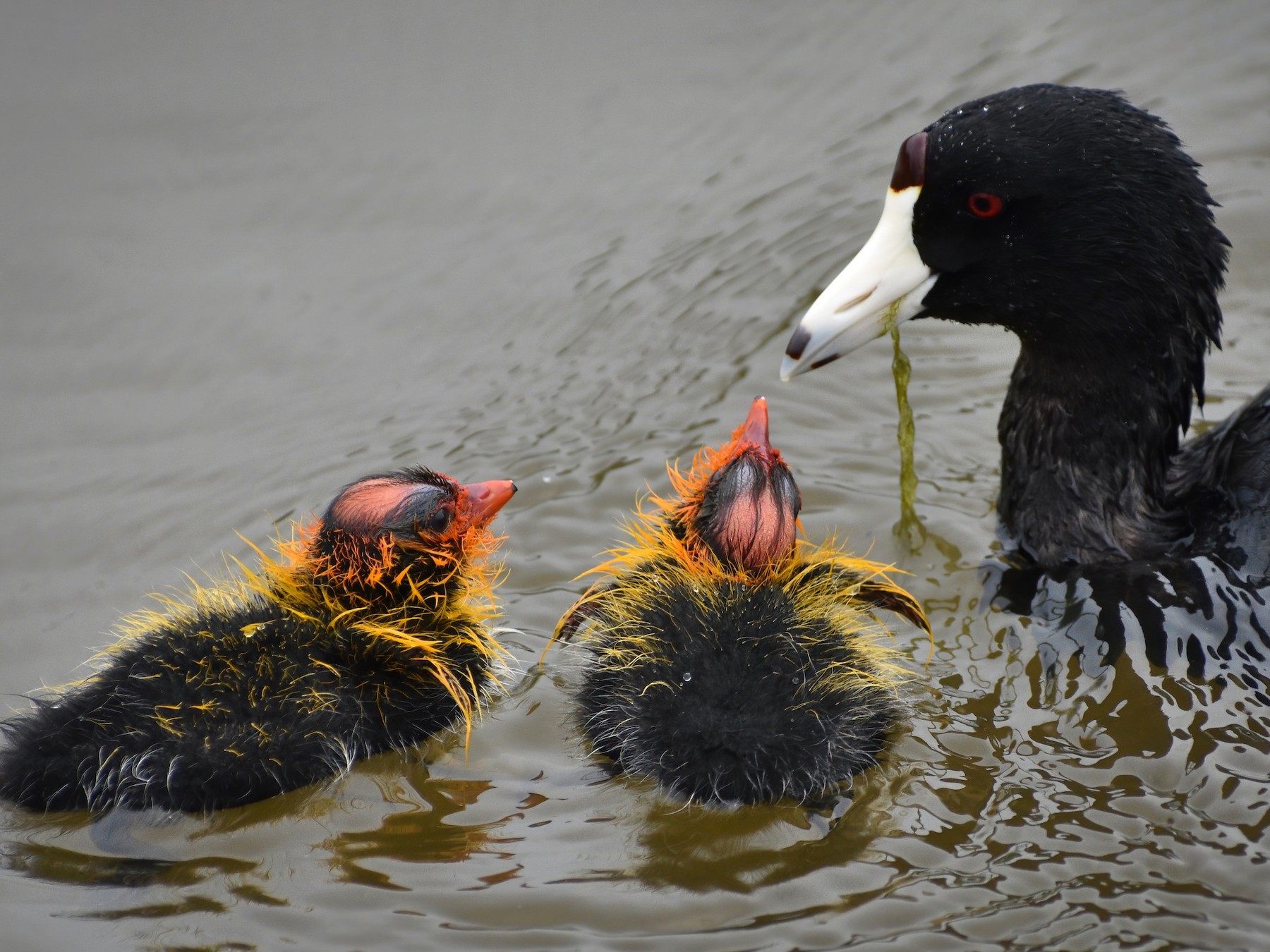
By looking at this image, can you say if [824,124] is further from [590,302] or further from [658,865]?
[658,865]

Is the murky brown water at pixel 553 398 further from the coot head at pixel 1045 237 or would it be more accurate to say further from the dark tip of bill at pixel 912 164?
the dark tip of bill at pixel 912 164

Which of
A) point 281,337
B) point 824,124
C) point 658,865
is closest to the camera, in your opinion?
point 658,865

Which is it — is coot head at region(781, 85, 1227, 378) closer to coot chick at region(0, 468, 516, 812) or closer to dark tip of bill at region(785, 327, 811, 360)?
dark tip of bill at region(785, 327, 811, 360)

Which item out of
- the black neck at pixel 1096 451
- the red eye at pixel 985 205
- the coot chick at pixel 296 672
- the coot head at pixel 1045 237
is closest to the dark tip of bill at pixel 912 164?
the coot head at pixel 1045 237

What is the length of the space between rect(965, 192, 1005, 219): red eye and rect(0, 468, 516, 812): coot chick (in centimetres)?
153

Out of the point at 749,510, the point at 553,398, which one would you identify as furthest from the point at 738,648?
the point at 553,398

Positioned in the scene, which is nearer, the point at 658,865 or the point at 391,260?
the point at 658,865

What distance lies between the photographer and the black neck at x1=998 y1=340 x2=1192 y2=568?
4168mm

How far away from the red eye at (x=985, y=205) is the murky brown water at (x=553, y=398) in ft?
3.56

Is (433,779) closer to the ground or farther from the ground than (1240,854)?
farther from the ground

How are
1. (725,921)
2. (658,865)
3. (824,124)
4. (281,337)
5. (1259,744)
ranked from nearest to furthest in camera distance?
1. (725,921)
2. (658,865)
3. (1259,744)
4. (281,337)
5. (824,124)

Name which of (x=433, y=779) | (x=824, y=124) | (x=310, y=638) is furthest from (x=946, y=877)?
(x=824, y=124)

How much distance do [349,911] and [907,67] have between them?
205 inches

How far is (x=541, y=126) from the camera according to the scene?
6.64 m
